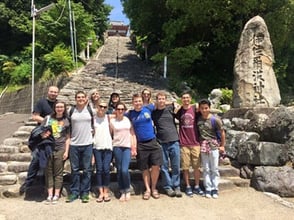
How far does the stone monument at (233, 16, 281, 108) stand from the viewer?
8141 mm

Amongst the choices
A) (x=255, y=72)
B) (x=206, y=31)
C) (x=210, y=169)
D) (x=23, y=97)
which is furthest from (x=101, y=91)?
(x=210, y=169)

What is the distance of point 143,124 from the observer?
16.9 feet

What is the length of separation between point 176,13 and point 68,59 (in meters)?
5.99

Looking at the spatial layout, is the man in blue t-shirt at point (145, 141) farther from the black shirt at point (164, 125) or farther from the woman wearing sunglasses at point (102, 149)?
the woman wearing sunglasses at point (102, 149)

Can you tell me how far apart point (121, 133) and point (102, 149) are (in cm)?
36

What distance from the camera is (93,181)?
5.68 m

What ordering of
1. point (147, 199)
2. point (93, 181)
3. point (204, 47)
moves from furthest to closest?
point (204, 47) < point (93, 181) < point (147, 199)

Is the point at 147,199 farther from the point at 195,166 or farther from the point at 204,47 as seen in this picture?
the point at 204,47

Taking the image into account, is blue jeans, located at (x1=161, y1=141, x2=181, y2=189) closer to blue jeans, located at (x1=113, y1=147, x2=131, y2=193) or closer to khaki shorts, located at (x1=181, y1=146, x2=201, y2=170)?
khaki shorts, located at (x1=181, y1=146, x2=201, y2=170)

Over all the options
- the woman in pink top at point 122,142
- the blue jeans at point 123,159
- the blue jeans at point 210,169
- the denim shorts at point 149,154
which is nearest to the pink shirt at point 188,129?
the blue jeans at point 210,169

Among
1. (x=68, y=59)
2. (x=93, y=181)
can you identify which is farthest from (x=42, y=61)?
(x=93, y=181)

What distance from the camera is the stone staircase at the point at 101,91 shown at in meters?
5.81

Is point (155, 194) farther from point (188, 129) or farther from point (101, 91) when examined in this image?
point (101, 91)

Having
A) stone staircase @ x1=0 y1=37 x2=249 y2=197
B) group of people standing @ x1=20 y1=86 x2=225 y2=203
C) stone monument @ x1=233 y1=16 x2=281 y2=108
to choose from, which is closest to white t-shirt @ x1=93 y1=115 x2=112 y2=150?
group of people standing @ x1=20 y1=86 x2=225 y2=203
